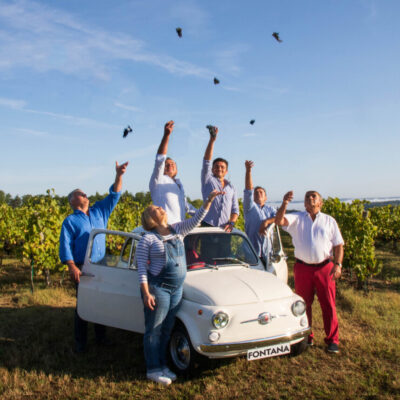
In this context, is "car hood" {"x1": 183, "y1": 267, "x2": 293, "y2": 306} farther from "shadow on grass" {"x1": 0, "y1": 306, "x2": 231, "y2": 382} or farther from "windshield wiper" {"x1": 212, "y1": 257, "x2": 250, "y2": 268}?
"shadow on grass" {"x1": 0, "y1": 306, "x2": 231, "y2": 382}

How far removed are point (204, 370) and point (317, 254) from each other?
6.43 feet

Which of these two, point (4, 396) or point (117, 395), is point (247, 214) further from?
point (4, 396)

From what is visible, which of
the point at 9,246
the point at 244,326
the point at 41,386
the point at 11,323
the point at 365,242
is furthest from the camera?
the point at 9,246

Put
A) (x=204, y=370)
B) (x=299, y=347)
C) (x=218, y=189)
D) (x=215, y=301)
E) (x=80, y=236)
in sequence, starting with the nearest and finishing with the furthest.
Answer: (x=215, y=301) → (x=204, y=370) → (x=299, y=347) → (x=80, y=236) → (x=218, y=189)

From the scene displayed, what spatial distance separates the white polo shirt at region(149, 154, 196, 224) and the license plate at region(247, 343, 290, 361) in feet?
6.19

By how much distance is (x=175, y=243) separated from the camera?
425 cm

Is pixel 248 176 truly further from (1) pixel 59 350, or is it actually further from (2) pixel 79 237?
(1) pixel 59 350

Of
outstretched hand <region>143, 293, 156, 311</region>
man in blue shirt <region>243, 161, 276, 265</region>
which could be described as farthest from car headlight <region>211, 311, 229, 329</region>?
man in blue shirt <region>243, 161, 276, 265</region>

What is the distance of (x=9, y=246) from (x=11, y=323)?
11283mm

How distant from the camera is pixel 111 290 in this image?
4.80 meters

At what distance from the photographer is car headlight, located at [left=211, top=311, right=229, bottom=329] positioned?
12.9ft

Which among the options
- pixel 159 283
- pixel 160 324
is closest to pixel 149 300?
pixel 159 283

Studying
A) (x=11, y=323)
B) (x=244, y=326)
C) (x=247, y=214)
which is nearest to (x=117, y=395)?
(x=244, y=326)

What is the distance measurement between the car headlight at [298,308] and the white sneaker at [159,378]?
152 cm
